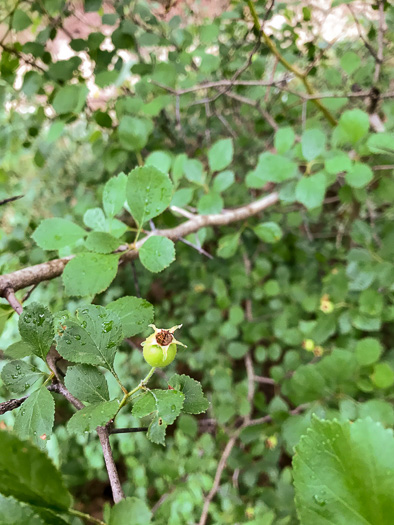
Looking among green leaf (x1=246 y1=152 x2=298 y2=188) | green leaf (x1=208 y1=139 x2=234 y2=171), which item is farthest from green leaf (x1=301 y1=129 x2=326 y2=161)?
green leaf (x1=208 y1=139 x2=234 y2=171)

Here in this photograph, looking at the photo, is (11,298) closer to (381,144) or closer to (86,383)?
(86,383)

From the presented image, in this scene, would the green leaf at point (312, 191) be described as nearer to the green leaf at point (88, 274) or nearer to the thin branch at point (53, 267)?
the thin branch at point (53, 267)

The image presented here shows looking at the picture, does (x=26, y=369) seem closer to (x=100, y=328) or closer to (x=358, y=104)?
(x=100, y=328)

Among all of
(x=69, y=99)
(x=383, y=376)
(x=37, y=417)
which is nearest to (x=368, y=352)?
(x=383, y=376)

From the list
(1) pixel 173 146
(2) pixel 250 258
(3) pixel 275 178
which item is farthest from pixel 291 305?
(1) pixel 173 146

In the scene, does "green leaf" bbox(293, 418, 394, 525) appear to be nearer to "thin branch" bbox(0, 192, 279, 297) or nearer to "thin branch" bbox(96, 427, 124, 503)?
"thin branch" bbox(96, 427, 124, 503)
